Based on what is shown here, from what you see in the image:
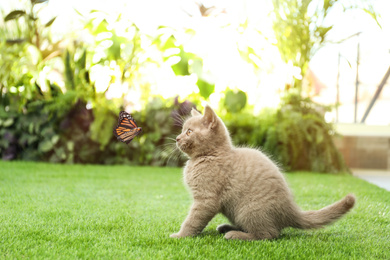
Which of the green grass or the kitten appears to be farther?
the kitten

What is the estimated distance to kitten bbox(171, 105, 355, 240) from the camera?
1.69m

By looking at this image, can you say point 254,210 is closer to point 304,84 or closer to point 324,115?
point 324,115

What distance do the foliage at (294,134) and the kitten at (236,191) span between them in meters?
2.54

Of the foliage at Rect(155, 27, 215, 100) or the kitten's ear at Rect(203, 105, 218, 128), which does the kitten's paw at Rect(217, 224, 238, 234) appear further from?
the foliage at Rect(155, 27, 215, 100)

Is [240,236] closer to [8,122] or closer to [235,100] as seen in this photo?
[235,100]

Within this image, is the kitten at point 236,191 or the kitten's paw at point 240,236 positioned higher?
the kitten at point 236,191

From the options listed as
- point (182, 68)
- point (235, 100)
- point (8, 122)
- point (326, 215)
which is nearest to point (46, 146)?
point (8, 122)

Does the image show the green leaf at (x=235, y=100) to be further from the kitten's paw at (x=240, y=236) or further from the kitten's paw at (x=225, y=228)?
the kitten's paw at (x=240, y=236)

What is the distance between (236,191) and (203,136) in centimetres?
31

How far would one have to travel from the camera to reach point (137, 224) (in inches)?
76.2

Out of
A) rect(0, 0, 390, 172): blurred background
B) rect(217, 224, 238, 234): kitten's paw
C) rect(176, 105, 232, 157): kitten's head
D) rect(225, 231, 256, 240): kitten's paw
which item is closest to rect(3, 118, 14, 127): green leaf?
rect(0, 0, 390, 172): blurred background

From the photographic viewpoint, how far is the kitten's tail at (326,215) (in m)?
1.70

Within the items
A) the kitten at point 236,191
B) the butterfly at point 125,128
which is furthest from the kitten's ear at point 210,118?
the butterfly at point 125,128

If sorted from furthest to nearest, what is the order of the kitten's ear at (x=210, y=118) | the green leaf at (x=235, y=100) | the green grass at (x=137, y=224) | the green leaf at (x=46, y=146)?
the green leaf at (x=235, y=100)
the green leaf at (x=46, y=146)
the kitten's ear at (x=210, y=118)
the green grass at (x=137, y=224)
